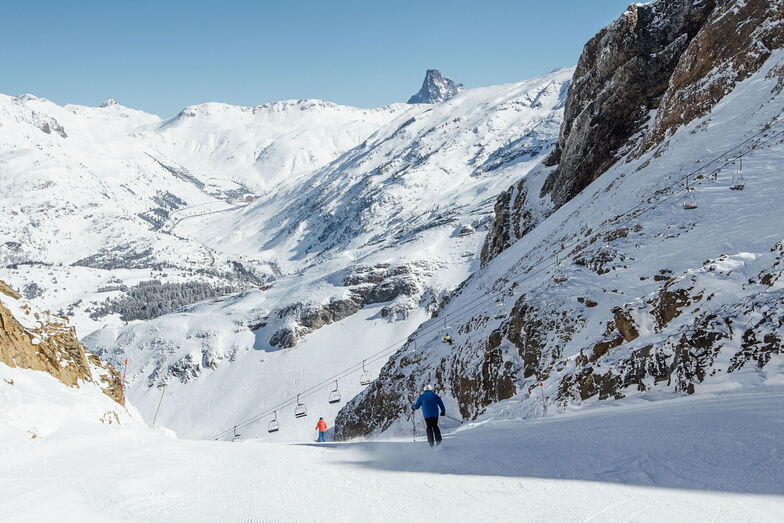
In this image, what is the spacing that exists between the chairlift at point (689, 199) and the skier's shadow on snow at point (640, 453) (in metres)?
13.6

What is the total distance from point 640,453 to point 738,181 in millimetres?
17890

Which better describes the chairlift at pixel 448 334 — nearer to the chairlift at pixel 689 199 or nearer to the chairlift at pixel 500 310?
the chairlift at pixel 500 310

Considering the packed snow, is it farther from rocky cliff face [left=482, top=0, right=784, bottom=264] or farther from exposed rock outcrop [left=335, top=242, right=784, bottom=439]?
rocky cliff face [left=482, top=0, right=784, bottom=264]

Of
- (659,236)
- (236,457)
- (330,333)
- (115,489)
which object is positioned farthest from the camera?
(330,333)

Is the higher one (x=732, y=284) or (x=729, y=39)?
(x=729, y=39)

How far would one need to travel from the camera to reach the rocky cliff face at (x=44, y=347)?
1883 centimetres

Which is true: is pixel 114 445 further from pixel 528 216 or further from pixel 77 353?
pixel 528 216

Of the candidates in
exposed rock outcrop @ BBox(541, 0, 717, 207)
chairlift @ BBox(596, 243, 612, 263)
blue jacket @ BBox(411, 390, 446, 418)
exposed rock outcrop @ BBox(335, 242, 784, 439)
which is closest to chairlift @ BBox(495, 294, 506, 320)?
exposed rock outcrop @ BBox(335, 242, 784, 439)

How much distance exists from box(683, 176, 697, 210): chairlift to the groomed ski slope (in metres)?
12.9

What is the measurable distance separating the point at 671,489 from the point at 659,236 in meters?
16.8

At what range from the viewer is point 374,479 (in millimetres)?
9031

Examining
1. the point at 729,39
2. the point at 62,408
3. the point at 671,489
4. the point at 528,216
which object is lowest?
the point at 671,489

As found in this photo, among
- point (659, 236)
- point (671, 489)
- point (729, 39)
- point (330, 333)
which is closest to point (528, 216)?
point (729, 39)

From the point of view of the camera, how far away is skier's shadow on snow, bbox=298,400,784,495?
6660mm
